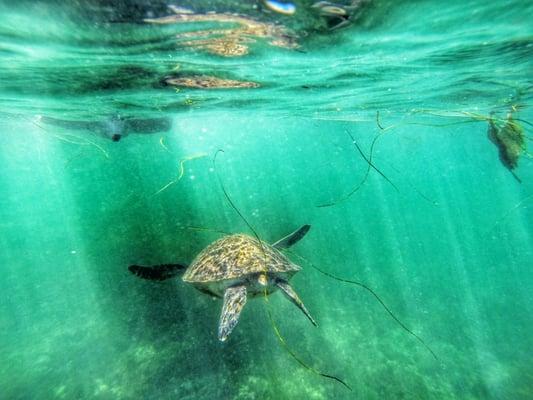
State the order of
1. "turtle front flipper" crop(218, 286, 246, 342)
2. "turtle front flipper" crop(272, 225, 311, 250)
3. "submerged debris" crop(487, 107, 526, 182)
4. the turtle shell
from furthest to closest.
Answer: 1. "submerged debris" crop(487, 107, 526, 182)
2. "turtle front flipper" crop(272, 225, 311, 250)
3. the turtle shell
4. "turtle front flipper" crop(218, 286, 246, 342)

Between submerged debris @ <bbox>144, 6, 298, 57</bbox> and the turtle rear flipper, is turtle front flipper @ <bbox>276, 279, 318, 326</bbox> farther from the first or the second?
submerged debris @ <bbox>144, 6, 298, 57</bbox>

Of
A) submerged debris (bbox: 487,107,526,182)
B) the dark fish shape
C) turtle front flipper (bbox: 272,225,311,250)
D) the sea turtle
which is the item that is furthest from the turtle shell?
the dark fish shape

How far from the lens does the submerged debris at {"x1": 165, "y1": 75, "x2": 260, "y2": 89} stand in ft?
34.4

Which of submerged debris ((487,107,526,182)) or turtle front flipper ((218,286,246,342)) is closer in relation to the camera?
turtle front flipper ((218,286,246,342))

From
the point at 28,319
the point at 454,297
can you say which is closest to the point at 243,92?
the point at 28,319

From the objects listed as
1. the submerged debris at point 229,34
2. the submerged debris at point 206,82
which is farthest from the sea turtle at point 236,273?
the submerged debris at point 206,82

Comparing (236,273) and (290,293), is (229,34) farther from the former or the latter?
(290,293)

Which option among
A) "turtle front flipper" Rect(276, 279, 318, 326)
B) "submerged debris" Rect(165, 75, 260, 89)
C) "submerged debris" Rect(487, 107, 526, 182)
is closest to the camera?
"turtle front flipper" Rect(276, 279, 318, 326)

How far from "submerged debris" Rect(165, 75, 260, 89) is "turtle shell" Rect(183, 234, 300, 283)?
6.61 meters

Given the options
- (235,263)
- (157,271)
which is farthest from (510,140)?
(157,271)

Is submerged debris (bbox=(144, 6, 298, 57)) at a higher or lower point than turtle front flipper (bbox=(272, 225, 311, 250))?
higher

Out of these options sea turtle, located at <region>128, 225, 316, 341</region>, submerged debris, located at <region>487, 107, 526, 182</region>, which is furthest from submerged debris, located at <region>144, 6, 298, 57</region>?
submerged debris, located at <region>487, 107, 526, 182</region>

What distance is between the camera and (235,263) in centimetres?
649

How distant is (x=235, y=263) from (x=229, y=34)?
5406 mm
